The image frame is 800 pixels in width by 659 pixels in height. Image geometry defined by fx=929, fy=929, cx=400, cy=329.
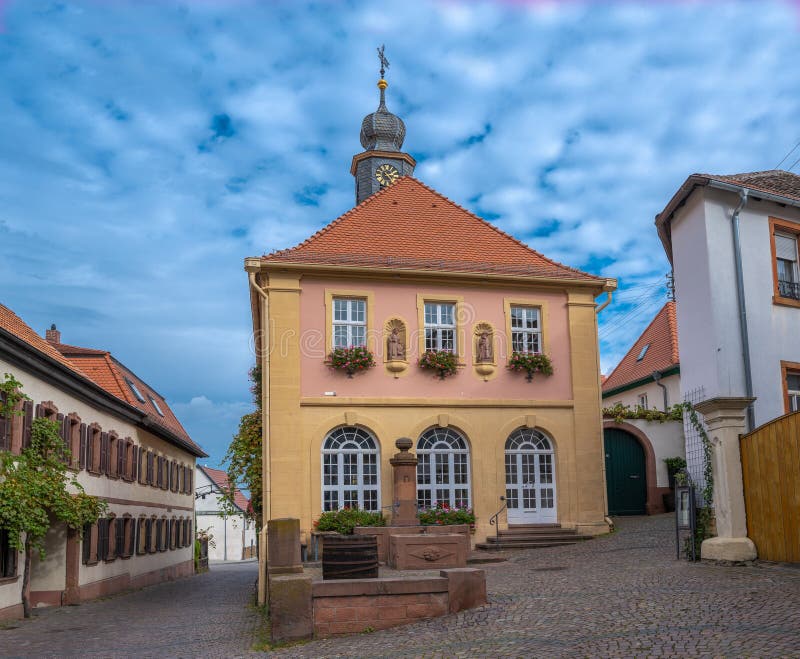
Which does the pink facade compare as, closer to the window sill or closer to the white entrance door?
the white entrance door

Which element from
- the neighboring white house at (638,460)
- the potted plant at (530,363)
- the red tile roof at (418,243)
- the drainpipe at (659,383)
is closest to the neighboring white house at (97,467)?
the red tile roof at (418,243)

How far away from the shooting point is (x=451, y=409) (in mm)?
22859

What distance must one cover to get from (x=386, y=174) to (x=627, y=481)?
560 inches

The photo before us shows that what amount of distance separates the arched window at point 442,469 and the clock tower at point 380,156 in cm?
1283

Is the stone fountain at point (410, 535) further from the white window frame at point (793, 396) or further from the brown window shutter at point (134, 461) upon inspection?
the brown window shutter at point (134, 461)

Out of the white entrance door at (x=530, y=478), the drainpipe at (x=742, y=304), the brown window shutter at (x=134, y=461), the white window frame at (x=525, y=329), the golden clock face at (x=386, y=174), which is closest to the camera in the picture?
the drainpipe at (x=742, y=304)

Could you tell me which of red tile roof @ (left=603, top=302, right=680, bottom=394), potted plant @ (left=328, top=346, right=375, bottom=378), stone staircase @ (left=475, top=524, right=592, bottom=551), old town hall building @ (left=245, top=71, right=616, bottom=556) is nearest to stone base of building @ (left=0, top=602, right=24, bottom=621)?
old town hall building @ (left=245, top=71, right=616, bottom=556)

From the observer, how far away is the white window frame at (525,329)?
78.3ft

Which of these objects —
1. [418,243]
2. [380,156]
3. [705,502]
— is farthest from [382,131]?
[705,502]

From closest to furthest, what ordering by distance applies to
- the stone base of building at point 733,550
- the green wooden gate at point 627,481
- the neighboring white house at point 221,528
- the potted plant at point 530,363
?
the stone base of building at point 733,550 → the potted plant at point 530,363 → the green wooden gate at point 627,481 → the neighboring white house at point 221,528

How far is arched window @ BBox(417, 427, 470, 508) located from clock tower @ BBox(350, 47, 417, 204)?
42.1 ft

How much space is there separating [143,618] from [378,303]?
920 cm

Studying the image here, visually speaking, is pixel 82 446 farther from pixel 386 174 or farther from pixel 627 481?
pixel 386 174

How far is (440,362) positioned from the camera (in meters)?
22.8
